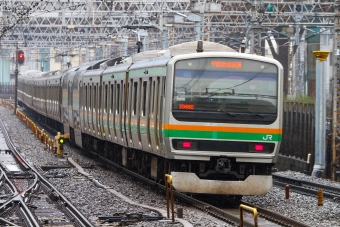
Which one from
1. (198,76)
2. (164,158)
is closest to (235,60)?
(198,76)

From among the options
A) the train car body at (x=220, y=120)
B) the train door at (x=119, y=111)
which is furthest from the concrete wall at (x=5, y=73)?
the train car body at (x=220, y=120)

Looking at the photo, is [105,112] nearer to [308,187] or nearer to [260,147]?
[308,187]

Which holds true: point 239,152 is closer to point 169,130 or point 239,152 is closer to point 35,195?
point 169,130

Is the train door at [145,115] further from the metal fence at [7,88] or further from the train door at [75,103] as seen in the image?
the metal fence at [7,88]

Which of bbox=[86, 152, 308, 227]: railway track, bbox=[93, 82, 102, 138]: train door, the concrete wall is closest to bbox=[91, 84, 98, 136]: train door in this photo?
bbox=[93, 82, 102, 138]: train door

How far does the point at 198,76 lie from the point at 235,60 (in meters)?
0.68

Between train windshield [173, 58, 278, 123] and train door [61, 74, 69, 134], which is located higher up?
train windshield [173, 58, 278, 123]

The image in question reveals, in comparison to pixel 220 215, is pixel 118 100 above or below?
above

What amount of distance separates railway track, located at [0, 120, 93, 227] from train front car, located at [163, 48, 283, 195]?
204 centimetres

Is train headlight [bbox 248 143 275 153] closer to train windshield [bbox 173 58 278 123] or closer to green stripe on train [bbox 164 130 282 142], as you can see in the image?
green stripe on train [bbox 164 130 282 142]

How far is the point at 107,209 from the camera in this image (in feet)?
46.8

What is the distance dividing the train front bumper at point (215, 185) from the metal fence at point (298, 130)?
591 inches

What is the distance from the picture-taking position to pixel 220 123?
14695 mm

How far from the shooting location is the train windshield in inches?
580
